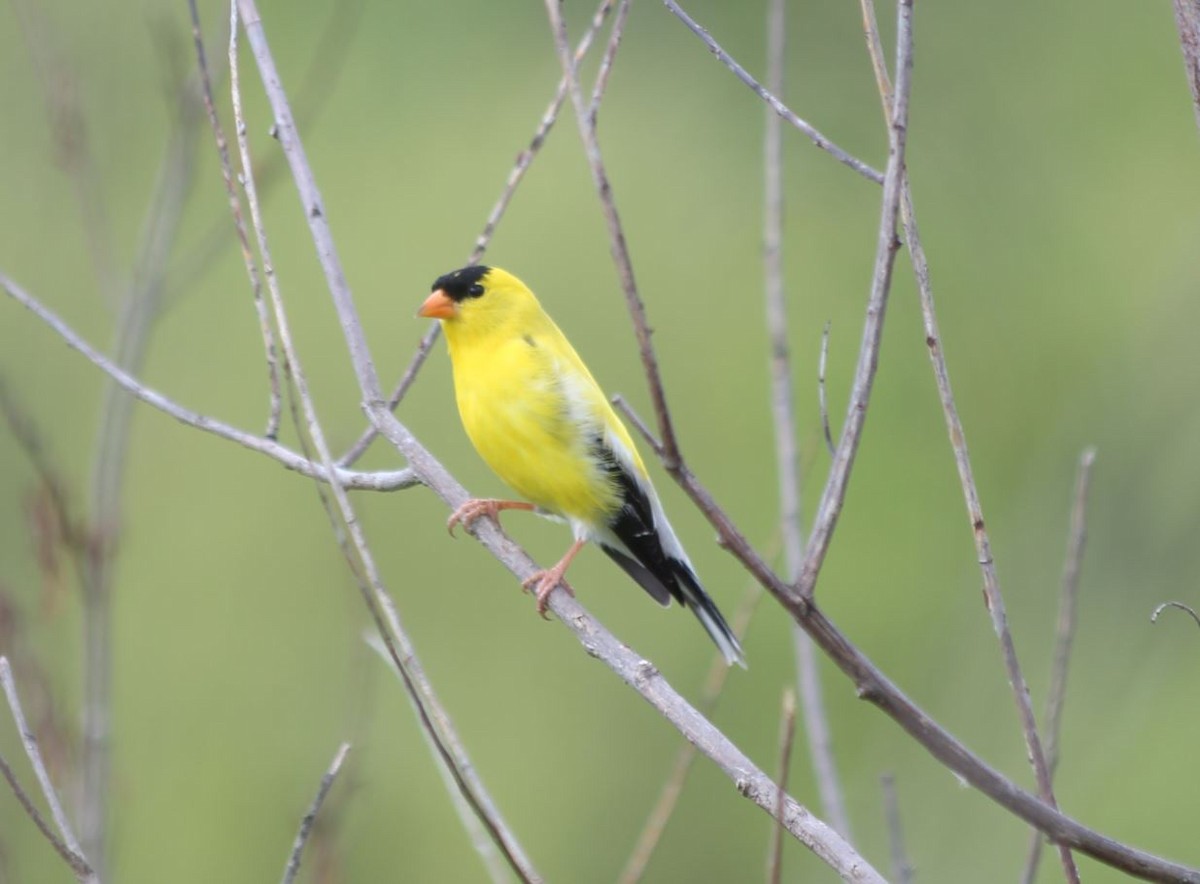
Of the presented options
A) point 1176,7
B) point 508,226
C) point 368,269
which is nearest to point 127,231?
point 368,269

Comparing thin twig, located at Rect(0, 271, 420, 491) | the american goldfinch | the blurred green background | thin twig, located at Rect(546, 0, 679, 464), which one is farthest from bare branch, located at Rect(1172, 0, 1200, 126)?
the blurred green background

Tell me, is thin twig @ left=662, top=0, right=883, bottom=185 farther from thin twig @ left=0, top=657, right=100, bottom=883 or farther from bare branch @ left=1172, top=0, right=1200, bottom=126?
thin twig @ left=0, top=657, right=100, bottom=883

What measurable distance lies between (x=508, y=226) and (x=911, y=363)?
2.83 meters

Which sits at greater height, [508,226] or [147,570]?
[508,226]

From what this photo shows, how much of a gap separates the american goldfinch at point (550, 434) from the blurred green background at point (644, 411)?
358 centimetres

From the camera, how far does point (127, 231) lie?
30.3 feet

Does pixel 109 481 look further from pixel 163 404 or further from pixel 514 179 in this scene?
pixel 514 179

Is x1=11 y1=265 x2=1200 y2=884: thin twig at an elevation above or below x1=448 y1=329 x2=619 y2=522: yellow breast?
above

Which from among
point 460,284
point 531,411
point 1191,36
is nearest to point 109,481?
point 531,411

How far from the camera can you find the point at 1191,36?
161 cm

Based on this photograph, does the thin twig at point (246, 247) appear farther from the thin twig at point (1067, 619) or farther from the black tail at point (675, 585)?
the black tail at point (675, 585)

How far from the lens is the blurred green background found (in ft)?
26.0

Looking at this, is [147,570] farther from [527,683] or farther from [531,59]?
[531,59]

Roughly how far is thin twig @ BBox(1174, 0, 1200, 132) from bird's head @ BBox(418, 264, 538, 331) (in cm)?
220
